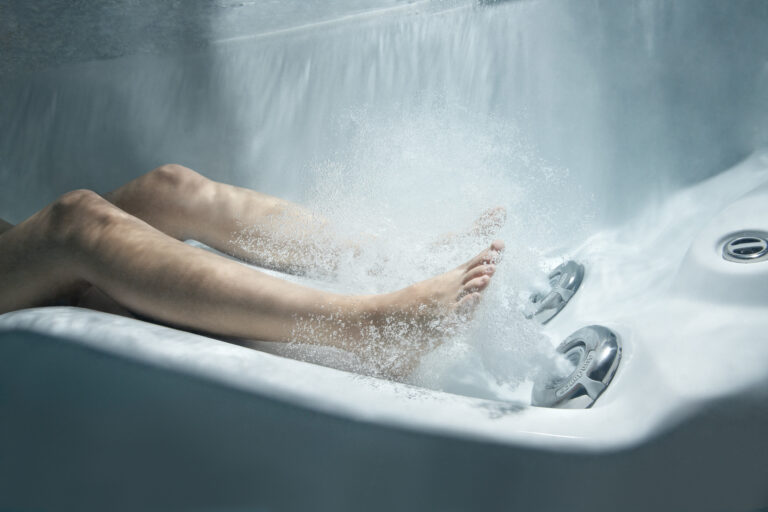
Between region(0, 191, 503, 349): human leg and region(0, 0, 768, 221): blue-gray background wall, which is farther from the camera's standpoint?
region(0, 0, 768, 221): blue-gray background wall

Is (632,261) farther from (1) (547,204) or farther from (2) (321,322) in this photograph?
(2) (321,322)

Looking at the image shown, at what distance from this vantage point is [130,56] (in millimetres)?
1510

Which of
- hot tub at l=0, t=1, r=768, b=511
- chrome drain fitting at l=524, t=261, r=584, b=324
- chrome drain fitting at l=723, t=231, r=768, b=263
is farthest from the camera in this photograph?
chrome drain fitting at l=524, t=261, r=584, b=324

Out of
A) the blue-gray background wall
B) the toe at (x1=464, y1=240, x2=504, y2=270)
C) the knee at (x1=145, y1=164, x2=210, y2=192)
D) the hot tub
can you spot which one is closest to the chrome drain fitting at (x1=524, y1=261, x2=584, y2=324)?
the hot tub

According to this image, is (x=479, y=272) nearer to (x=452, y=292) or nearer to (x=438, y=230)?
(x=452, y=292)

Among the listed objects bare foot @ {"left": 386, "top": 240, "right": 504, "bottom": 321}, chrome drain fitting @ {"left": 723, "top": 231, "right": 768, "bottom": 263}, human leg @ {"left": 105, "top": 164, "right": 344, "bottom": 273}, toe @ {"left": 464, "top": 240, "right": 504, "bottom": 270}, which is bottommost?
human leg @ {"left": 105, "top": 164, "right": 344, "bottom": 273}

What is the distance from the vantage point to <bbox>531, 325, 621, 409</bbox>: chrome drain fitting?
53cm

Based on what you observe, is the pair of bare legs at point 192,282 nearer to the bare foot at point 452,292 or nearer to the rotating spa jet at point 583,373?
the bare foot at point 452,292

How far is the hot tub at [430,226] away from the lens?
0.42 metres

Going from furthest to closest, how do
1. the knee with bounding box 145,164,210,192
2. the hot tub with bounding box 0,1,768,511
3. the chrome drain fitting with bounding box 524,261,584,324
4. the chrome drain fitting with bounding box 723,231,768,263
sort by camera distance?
the knee with bounding box 145,164,210,192 < the chrome drain fitting with bounding box 524,261,584,324 < the chrome drain fitting with bounding box 723,231,768,263 < the hot tub with bounding box 0,1,768,511

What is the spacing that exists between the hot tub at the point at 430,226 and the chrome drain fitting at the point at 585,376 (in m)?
0.02

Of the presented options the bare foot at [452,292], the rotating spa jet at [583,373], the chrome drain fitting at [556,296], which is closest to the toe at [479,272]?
the bare foot at [452,292]

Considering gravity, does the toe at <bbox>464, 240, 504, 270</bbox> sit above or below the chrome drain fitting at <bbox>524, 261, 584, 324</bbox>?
above

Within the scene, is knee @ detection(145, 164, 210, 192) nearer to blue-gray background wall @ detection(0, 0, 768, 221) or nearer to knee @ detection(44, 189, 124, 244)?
Answer: knee @ detection(44, 189, 124, 244)
